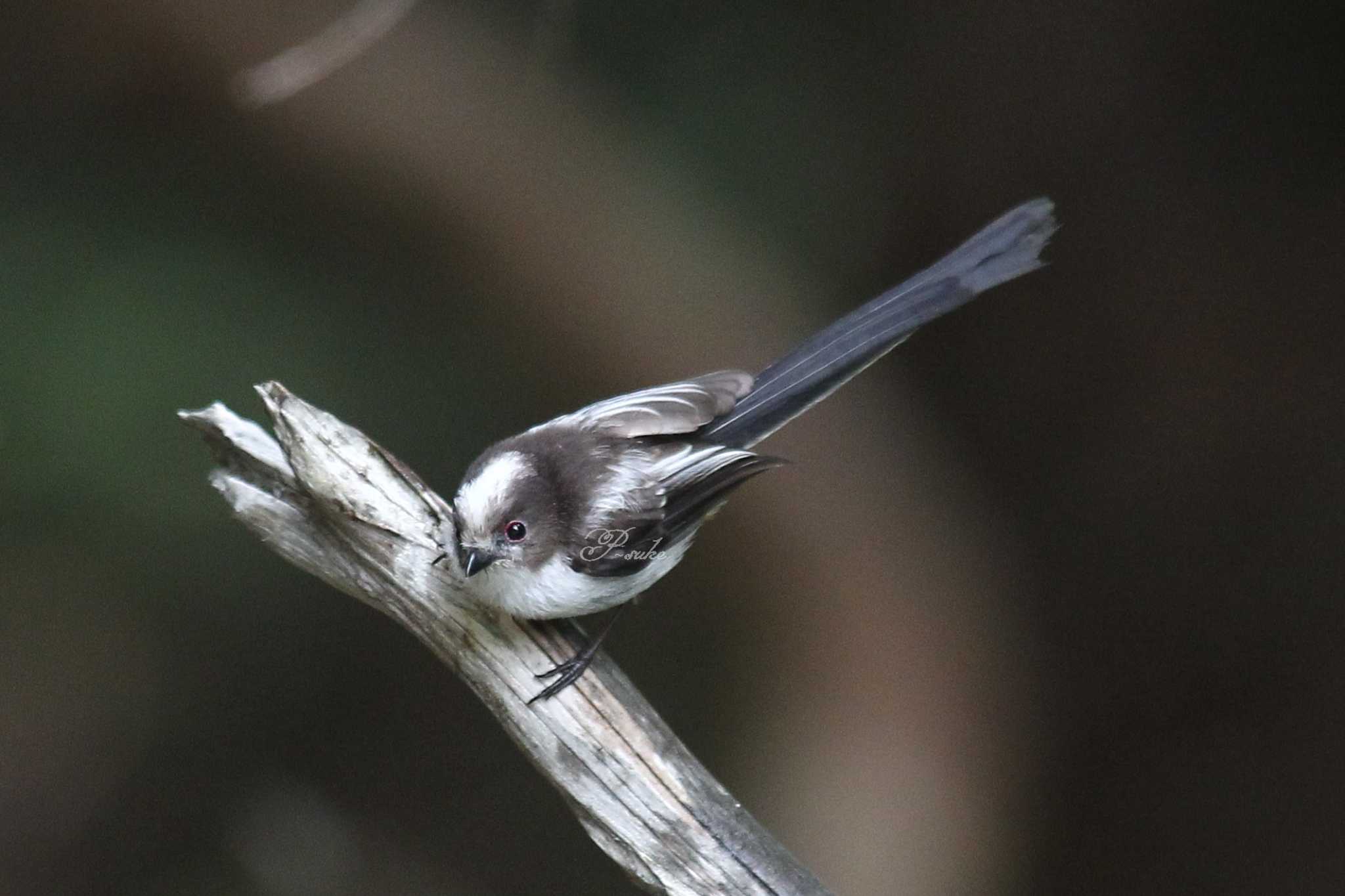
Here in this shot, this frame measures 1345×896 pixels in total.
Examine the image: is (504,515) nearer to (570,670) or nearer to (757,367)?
(570,670)

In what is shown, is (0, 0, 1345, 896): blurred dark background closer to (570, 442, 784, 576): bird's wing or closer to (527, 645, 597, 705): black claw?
(570, 442, 784, 576): bird's wing

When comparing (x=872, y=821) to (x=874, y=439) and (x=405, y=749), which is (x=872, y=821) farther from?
(x=405, y=749)

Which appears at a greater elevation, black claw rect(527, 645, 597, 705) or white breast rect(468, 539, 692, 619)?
white breast rect(468, 539, 692, 619)

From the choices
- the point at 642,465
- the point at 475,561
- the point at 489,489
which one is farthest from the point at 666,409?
the point at 475,561

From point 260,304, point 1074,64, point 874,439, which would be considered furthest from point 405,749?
point 1074,64

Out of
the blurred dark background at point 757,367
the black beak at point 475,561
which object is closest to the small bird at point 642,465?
the black beak at point 475,561

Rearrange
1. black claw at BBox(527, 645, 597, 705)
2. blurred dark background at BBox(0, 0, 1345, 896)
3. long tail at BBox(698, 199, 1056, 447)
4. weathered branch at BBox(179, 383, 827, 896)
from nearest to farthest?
weathered branch at BBox(179, 383, 827, 896)
black claw at BBox(527, 645, 597, 705)
long tail at BBox(698, 199, 1056, 447)
blurred dark background at BBox(0, 0, 1345, 896)

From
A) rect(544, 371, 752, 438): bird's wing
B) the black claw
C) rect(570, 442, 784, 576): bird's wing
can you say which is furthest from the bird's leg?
rect(544, 371, 752, 438): bird's wing
